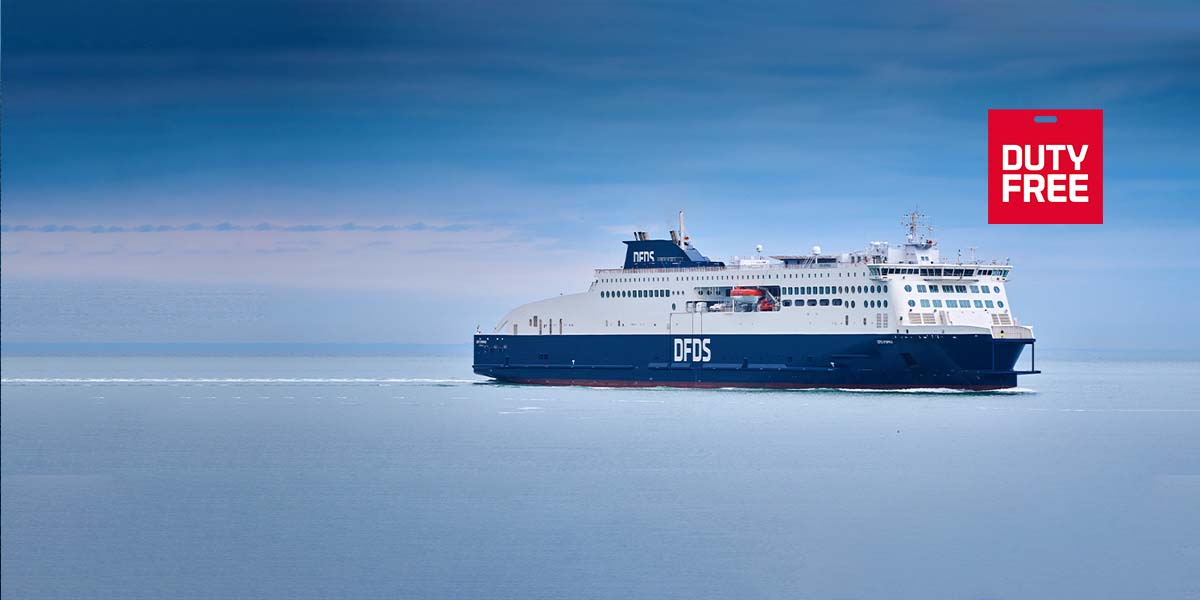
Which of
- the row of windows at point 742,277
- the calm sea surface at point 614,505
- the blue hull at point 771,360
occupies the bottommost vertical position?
the calm sea surface at point 614,505

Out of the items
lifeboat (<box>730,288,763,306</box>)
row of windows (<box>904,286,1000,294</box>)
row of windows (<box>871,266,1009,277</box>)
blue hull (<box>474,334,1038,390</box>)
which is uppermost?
row of windows (<box>871,266,1009,277</box>)

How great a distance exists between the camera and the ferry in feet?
170

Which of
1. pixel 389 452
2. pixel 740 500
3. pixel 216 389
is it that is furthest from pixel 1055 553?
pixel 216 389

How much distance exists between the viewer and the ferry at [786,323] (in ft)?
170

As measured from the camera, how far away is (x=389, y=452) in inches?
1545

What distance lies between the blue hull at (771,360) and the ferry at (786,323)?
5cm

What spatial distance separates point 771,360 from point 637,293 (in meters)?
7.66

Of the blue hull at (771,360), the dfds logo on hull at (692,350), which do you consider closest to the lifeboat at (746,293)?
the blue hull at (771,360)

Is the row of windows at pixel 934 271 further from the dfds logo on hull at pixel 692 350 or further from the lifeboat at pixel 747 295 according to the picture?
the dfds logo on hull at pixel 692 350

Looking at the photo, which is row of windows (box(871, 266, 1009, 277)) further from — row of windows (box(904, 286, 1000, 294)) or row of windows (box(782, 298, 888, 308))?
row of windows (box(782, 298, 888, 308))

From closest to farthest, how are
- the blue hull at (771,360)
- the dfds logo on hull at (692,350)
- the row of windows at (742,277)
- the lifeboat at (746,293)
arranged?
the blue hull at (771,360)
the row of windows at (742,277)
the lifeboat at (746,293)
the dfds logo on hull at (692,350)

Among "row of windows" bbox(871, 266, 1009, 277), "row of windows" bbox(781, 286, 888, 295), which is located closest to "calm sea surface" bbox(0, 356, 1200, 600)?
"row of windows" bbox(781, 286, 888, 295)

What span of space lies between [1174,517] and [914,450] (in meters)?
11.0

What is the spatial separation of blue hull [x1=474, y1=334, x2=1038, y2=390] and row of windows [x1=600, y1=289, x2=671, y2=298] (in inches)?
72.0
